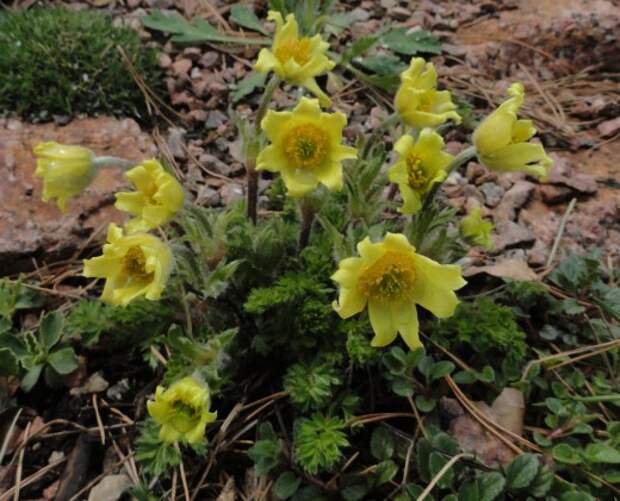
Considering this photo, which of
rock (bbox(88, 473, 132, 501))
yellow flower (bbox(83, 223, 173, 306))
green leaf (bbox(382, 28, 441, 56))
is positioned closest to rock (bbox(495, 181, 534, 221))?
green leaf (bbox(382, 28, 441, 56))

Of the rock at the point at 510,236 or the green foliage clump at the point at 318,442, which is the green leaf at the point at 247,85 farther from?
the green foliage clump at the point at 318,442

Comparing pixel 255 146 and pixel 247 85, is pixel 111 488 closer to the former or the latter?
pixel 255 146

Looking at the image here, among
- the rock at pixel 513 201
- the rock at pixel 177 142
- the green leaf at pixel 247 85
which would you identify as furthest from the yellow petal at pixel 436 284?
the green leaf at pixel 247 85

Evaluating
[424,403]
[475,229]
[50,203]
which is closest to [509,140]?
[475,229]

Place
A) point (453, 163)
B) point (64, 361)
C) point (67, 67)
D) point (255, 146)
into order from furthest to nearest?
point (67, 67), point (64, 361), point (255, 146), point (453, 163)

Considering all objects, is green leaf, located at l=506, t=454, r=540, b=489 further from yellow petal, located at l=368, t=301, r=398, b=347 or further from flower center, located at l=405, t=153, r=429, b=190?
flower center, located at l=405, t=153, r=429, b=190
